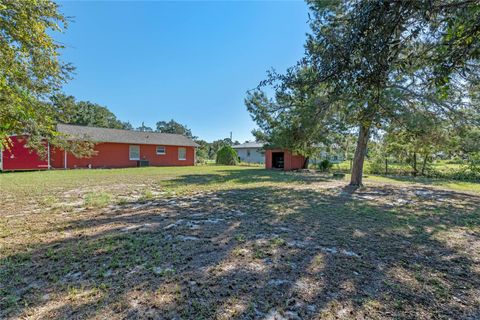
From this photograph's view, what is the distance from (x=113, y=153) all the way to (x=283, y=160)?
14509 millimetres

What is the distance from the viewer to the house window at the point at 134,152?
21.0 m

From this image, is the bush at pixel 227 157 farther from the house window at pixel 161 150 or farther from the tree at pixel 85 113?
the tree at pixel 85 113

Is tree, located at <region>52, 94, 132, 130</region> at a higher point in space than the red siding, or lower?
higher

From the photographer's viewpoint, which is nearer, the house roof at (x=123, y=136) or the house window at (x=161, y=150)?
the house roof at (x=123, y=136)

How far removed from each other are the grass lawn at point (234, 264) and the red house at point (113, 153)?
12.9 meters

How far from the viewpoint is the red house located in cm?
1641

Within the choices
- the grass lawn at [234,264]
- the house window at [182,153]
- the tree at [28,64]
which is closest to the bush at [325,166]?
the house window at [182,153]

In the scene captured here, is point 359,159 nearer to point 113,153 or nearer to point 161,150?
point 161,150

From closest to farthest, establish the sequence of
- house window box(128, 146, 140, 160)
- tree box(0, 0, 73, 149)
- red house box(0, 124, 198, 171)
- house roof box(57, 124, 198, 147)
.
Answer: tree box(0, 0, 73, 149) < red house box(0, 124, 198, 171) < house roof box(57, 124, 198, 147) < house window box(128, 146, 140, 160)

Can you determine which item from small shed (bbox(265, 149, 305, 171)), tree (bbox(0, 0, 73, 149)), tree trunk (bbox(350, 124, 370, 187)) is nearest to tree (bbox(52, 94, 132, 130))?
tree (bbox(0, 0, 73, 149))

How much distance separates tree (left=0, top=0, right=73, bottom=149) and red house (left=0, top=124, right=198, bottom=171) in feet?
35.8

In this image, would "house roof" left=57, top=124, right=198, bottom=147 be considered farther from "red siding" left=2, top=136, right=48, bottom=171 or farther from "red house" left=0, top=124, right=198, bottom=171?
"red siding" left=2, top=136, right=48, bottom=171

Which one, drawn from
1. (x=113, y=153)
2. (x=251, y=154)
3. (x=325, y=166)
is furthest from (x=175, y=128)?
(x=325, y=166)

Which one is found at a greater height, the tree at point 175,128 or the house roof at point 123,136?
the tree at point 175,128
